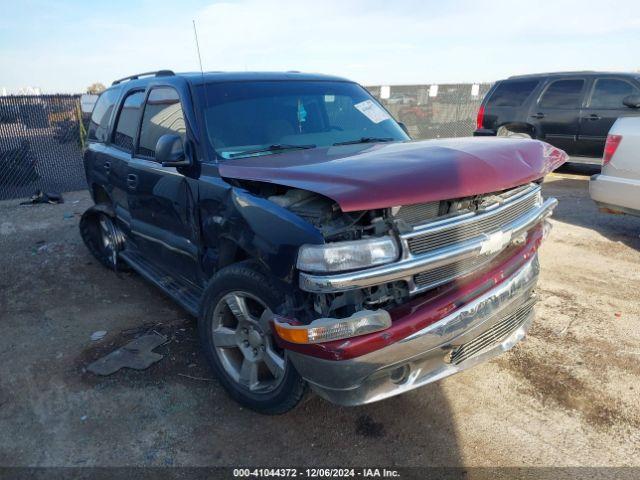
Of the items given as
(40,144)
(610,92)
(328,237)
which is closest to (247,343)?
(328,237)

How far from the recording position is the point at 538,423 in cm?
268

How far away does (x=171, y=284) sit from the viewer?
12.4ft

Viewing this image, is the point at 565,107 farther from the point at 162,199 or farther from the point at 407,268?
the point at 407,268

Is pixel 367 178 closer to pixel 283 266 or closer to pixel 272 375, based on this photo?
pixel 283 266

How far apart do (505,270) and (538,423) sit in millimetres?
893

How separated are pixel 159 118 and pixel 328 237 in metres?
2.25

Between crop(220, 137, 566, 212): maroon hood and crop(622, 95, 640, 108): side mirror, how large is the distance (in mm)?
6758

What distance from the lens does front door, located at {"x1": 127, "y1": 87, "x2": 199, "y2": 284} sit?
3279mm

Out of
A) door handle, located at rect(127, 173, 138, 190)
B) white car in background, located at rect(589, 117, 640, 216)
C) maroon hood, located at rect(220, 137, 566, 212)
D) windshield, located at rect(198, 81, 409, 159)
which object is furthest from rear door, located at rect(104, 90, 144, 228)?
white car in background, located at rect(589, 117, 640, 216)

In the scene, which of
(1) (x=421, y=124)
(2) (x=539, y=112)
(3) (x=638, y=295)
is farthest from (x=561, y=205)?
(1) (x=421, y=124)

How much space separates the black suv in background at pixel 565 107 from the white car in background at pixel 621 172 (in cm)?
338

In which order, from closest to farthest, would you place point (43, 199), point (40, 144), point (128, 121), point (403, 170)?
point (403, 170) < point (128, 121) < point (43, 199) < point (40, 144)

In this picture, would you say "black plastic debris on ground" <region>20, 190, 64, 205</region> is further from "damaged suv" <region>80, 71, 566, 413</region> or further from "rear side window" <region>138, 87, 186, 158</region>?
"damaged suv" <region>80, 71, 566, 413</region>

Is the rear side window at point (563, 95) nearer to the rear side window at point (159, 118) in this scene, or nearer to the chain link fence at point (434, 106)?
the chain link fence at point (434, 106)
